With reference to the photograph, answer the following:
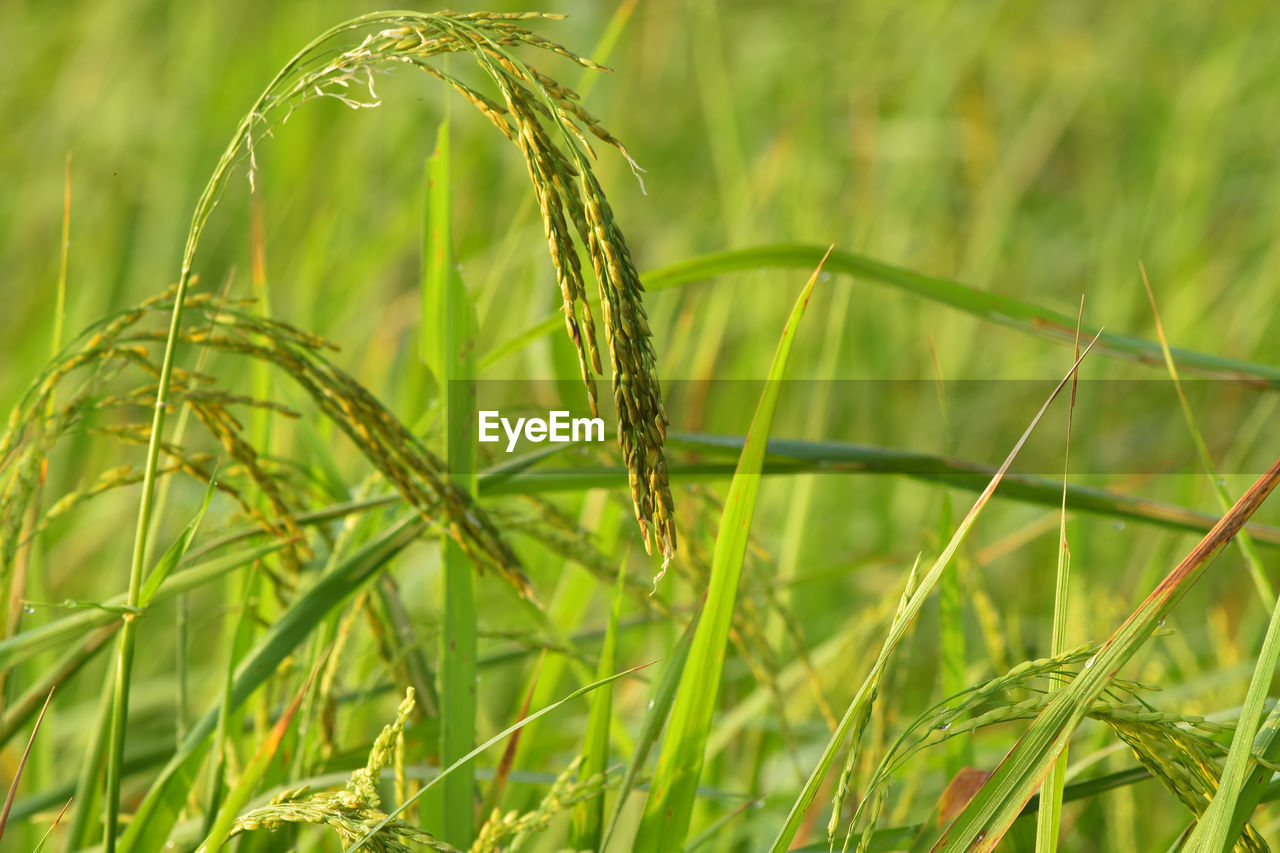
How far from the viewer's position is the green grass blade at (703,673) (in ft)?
2.19

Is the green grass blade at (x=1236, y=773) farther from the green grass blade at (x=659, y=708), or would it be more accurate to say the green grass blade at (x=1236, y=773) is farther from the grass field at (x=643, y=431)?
the green grass blade at (x=659, y=708)

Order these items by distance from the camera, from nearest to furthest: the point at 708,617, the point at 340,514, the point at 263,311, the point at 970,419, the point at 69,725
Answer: the point at 708,617 → the point at 340,514 → the point at 263,311 → the point at 69,725 → the point at 970,419

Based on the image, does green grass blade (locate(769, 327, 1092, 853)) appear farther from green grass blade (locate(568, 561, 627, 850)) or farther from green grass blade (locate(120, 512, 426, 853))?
green grass blade (locate(120, 512, 426, 853))

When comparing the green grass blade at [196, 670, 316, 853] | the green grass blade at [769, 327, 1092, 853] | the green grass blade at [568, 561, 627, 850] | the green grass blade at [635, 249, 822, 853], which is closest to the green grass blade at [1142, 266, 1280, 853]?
the green grass blade at [769, 327, 1092, 853]

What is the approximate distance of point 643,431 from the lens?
0.46 meters

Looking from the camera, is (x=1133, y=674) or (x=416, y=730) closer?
(x=416, y=730)

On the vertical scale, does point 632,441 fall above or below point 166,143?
below

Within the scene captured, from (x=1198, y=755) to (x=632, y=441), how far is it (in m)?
0.37

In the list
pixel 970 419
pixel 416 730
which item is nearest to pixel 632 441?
pixel 416 730

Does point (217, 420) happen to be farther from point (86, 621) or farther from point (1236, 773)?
point (1236, 773)

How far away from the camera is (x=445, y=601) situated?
0.77 metres

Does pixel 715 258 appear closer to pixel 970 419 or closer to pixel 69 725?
pixel 69 725

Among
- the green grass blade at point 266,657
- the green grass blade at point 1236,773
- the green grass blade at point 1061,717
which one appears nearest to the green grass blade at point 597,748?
the green grass blade at point 266,657

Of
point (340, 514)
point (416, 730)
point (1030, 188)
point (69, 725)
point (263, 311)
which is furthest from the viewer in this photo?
point (1030, 188)
